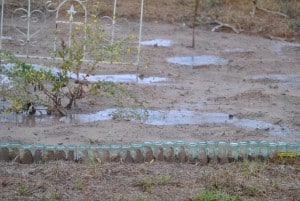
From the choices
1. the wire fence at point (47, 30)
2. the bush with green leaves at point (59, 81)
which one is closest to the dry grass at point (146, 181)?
the bush with green leaves at point (59, 81)

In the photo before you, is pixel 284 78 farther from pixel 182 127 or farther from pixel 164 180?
pixel 164 180

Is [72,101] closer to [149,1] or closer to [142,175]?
[142,175]

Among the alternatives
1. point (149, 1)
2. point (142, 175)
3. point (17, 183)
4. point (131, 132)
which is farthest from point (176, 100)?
point (149, 1)

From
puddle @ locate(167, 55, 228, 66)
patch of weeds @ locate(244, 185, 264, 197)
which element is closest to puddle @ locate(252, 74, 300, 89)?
puddle @ locate(167, 55, 228, 66)

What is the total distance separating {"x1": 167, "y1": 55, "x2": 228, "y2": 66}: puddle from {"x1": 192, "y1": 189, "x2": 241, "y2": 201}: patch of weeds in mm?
5868

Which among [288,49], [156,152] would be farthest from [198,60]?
[156,152]

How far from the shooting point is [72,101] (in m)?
7.82

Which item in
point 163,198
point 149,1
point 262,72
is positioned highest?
point 149,1

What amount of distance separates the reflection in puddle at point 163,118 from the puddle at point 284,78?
2.24 m

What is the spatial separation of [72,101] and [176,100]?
1.31 meters

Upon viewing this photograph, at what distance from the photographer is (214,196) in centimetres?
518

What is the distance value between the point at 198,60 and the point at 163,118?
3.92 metres

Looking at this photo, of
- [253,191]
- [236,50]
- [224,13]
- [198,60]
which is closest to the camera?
[253,191]

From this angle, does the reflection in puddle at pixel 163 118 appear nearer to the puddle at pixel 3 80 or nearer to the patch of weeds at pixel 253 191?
the puddle at pixel 3 80
